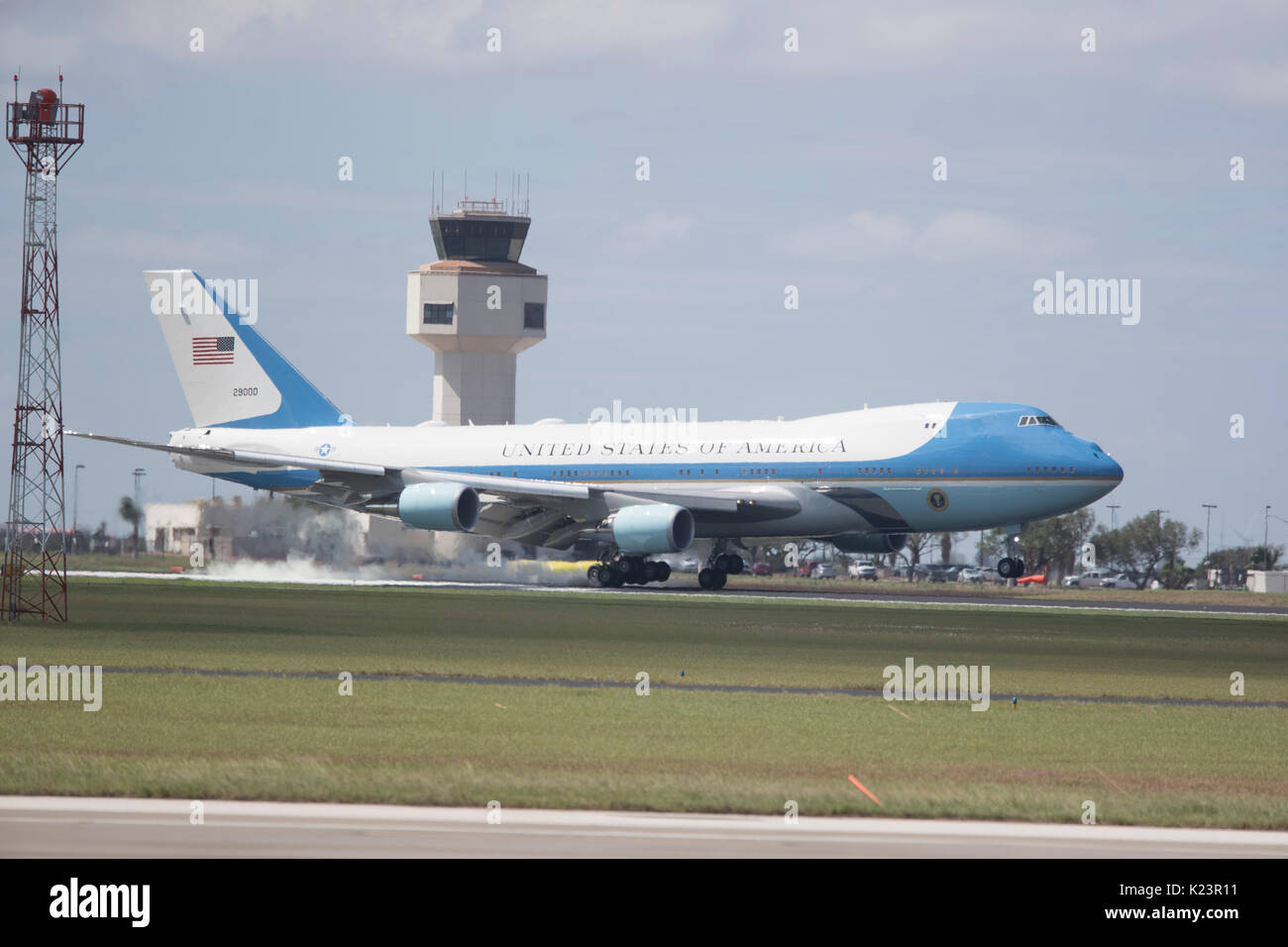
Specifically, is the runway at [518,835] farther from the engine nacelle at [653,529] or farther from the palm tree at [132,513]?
the palm tree at [132,513]

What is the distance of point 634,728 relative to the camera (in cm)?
2078

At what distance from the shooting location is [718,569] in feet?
194

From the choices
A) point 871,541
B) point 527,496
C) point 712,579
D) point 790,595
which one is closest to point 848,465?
point 871,541

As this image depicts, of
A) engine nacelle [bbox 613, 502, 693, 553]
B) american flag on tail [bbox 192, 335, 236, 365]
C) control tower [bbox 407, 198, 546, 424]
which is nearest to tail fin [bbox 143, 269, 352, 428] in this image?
american flag on tail [bbox 192, 335, 236, 365]

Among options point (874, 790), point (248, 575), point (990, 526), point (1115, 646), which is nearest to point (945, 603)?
point (990, 526)

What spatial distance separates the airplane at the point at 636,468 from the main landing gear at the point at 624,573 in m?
0.07

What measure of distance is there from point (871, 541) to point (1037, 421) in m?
7.76

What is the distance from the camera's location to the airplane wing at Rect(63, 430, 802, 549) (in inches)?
2213

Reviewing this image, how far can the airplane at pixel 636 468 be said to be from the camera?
175ft

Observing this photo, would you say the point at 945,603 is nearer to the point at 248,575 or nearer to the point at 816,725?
the point at 248,575

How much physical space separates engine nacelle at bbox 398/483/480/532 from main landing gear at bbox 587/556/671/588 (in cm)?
499

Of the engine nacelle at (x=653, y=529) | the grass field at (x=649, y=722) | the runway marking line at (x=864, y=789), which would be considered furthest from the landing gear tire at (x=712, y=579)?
the runway marking line at (x=864, y=789)

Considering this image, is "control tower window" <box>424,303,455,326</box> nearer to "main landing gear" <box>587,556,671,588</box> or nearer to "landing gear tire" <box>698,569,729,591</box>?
"main landing gear" <box>587,556,671,588</box>
